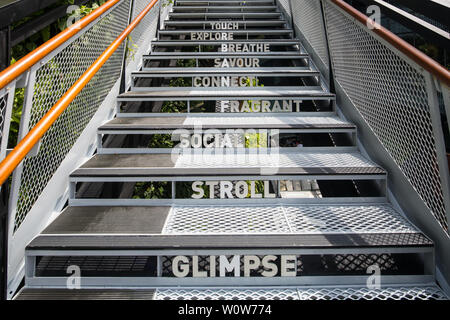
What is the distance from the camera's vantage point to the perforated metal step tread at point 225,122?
224cm

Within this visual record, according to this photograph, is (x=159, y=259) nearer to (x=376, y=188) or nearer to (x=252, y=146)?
(x=252, y=146)

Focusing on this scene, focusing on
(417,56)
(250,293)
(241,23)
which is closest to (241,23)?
(241,23)

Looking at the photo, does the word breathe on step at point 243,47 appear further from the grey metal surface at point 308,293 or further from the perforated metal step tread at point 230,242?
the grey metal surface at point 308,293

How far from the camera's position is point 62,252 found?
4.67 ft

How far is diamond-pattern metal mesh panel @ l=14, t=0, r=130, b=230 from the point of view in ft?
4.94

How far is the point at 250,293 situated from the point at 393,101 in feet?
3.95

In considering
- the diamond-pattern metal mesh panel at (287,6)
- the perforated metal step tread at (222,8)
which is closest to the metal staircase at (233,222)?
the diamond-pattern metal mesh panel at (287,6)

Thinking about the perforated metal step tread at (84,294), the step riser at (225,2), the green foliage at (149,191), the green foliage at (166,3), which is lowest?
the green foliage at (149,191)

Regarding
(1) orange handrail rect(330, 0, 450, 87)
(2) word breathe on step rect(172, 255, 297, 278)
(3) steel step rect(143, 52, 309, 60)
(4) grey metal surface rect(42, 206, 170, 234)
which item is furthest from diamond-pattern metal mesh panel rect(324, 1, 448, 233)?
(4) grey metal surface rect(42, 206, 170, 234)

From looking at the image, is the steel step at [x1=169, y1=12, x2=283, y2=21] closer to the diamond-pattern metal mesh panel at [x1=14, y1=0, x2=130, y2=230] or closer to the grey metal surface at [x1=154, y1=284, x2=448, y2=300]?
the diamond-pattern metal mesh panel at [x1=14, y1=0, x2=130, y2=230]

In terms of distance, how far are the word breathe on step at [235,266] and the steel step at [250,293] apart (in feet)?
0.19

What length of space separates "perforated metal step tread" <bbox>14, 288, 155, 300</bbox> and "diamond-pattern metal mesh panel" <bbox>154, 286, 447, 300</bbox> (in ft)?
0.21
